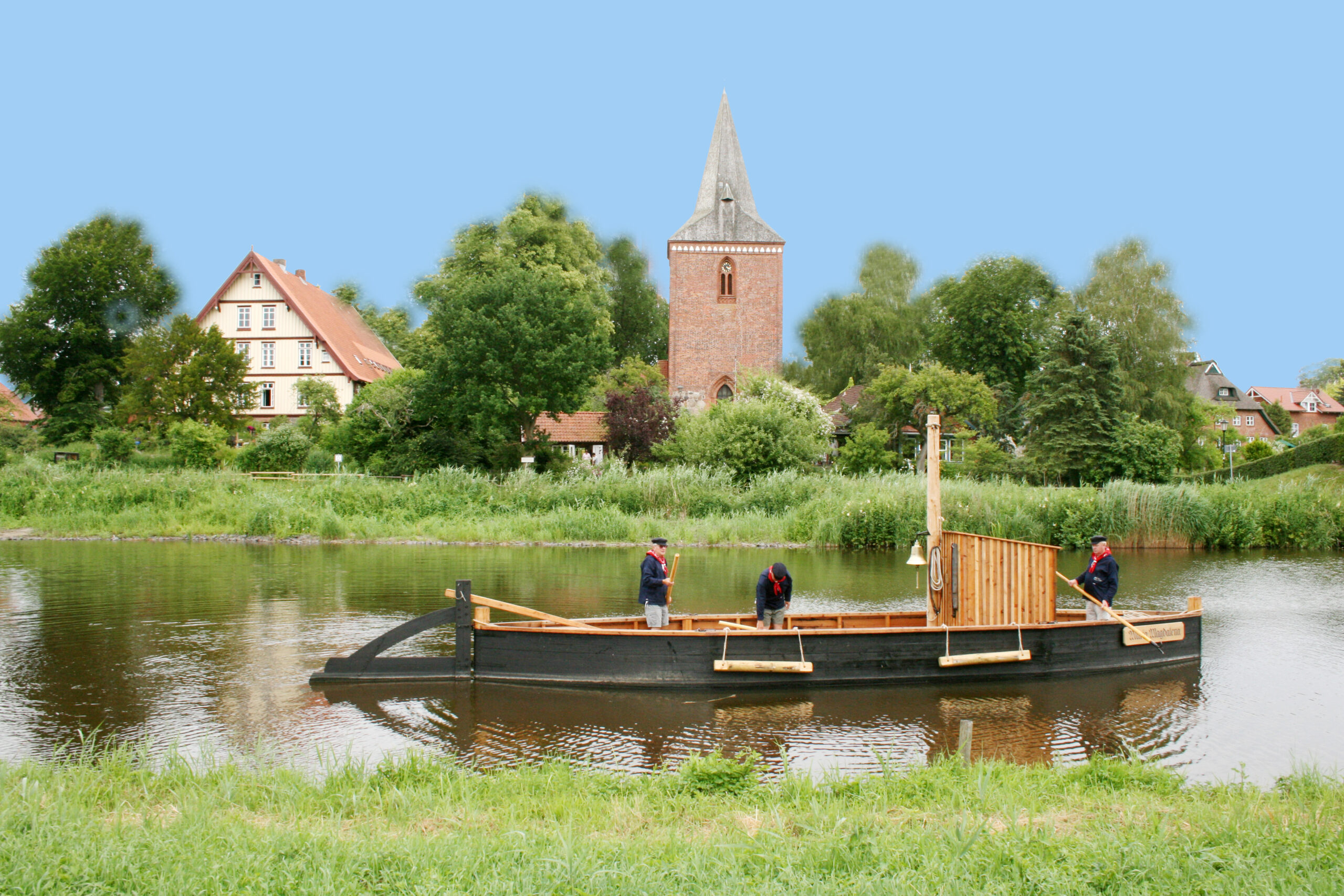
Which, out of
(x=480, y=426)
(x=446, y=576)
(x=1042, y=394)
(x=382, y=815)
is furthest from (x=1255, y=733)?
(x=1042, y=394)

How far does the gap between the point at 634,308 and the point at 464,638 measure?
57.4 metres

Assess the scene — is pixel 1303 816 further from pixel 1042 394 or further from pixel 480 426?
pixel 1042 394

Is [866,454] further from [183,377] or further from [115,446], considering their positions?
[115,446]

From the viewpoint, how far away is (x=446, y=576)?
22.0 metres

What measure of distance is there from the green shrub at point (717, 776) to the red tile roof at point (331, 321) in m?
43.0

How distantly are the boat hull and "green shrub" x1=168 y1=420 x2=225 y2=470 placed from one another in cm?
3099

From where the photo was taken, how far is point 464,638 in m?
11.7

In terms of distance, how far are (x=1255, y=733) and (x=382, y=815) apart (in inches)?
348

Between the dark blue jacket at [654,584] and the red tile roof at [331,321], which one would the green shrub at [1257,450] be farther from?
the dark blue jacket at [654,584]

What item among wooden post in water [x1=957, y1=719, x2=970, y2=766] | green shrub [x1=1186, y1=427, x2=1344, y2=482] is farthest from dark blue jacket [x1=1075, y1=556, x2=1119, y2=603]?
green shrub [x1=1186, y1=427, x2=1344, y2=482]

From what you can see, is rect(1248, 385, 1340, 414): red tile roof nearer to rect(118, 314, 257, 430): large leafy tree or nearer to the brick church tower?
the brick church tower

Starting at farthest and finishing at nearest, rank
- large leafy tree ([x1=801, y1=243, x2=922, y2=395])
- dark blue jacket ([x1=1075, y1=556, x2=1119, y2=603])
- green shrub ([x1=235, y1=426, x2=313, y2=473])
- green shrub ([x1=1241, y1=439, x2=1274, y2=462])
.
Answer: large leafy tree ([x1=801, y1=243, x2=922, y2=395]) → green shrub ([x1=1241, y1=439, x2=1274, y2=462]) → green shrub ([x1=235, y1=426, x2=313, y2=473]) → dark blue jacket ([x1=1075, y1=556, x2=1119, y2=603])

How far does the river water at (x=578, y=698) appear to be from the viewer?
9359 millimetres

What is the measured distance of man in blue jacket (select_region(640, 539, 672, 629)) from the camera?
A: 480 inches
